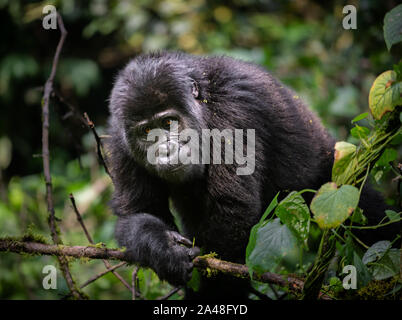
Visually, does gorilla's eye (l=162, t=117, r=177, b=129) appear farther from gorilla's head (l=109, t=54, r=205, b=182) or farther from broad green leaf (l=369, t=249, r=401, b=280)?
broad green leaf (l=369, t=249, r=401, b=280)

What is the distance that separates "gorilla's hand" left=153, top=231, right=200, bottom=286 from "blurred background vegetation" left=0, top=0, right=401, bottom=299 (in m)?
3.12

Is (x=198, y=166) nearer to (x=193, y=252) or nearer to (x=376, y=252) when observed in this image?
(x=193, y=252)

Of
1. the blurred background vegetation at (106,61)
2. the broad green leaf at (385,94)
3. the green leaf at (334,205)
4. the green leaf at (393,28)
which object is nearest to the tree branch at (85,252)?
the green leaf at (334,205)

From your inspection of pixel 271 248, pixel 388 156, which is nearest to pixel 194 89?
pixel 388 156

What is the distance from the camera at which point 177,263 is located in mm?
3078

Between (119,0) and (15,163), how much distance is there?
4.32 meters

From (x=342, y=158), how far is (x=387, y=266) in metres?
0.69

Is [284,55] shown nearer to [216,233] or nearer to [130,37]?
[130,37]

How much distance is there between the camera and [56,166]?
8.99m

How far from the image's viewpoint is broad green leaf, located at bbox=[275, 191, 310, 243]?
222 cm

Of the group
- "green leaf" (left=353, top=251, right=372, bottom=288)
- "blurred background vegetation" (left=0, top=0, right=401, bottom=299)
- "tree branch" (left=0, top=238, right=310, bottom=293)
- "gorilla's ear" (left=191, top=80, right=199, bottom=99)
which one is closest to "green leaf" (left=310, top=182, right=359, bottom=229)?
"green leaf" (left=353, top=251, right=372, bottom=288)

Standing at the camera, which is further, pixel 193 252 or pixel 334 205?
pixel 193 252

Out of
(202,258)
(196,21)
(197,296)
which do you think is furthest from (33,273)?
(196,21)

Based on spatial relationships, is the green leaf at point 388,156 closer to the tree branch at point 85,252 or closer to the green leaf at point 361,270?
the green leaf at point 361,270
